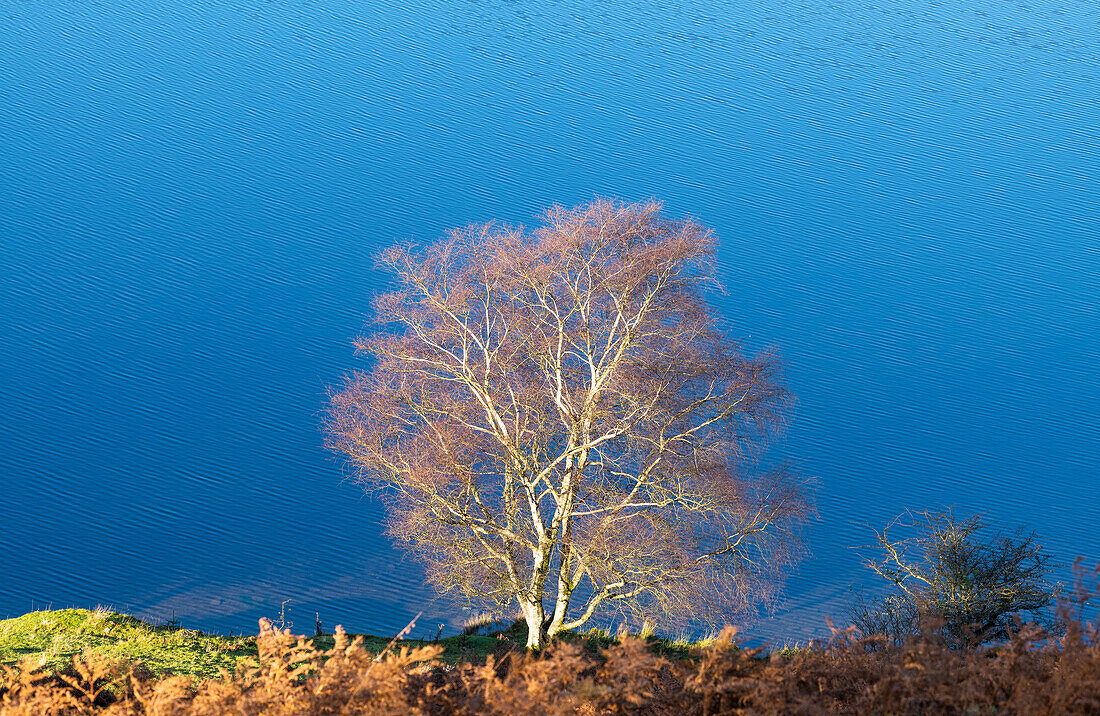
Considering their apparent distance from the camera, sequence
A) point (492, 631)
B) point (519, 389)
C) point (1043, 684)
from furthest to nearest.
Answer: point (492, 631) < point (519, 389) < point (1043, 684)

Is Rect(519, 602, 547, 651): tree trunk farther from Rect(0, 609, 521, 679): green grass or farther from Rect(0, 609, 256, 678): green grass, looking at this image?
Rect(0, 609, 256, 678): green grass

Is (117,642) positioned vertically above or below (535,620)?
above

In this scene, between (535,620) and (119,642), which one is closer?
(119,642)

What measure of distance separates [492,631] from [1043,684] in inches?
553

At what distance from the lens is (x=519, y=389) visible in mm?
15492

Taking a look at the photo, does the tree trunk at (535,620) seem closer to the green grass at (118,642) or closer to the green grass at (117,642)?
the green grass at (118,642)

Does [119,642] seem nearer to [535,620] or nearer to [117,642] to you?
[117,642]

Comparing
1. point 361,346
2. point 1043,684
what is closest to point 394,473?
point 361,346

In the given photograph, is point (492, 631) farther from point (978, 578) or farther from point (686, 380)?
point (978, 578)

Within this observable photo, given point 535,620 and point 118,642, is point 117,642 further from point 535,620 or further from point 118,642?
point 535,620

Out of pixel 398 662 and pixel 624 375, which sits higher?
pixel 624 375

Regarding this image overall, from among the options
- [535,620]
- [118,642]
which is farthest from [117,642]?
[535,620]

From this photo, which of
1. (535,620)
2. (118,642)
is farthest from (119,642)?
(535,620)

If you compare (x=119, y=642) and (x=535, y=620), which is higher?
(x=119, y=642)
